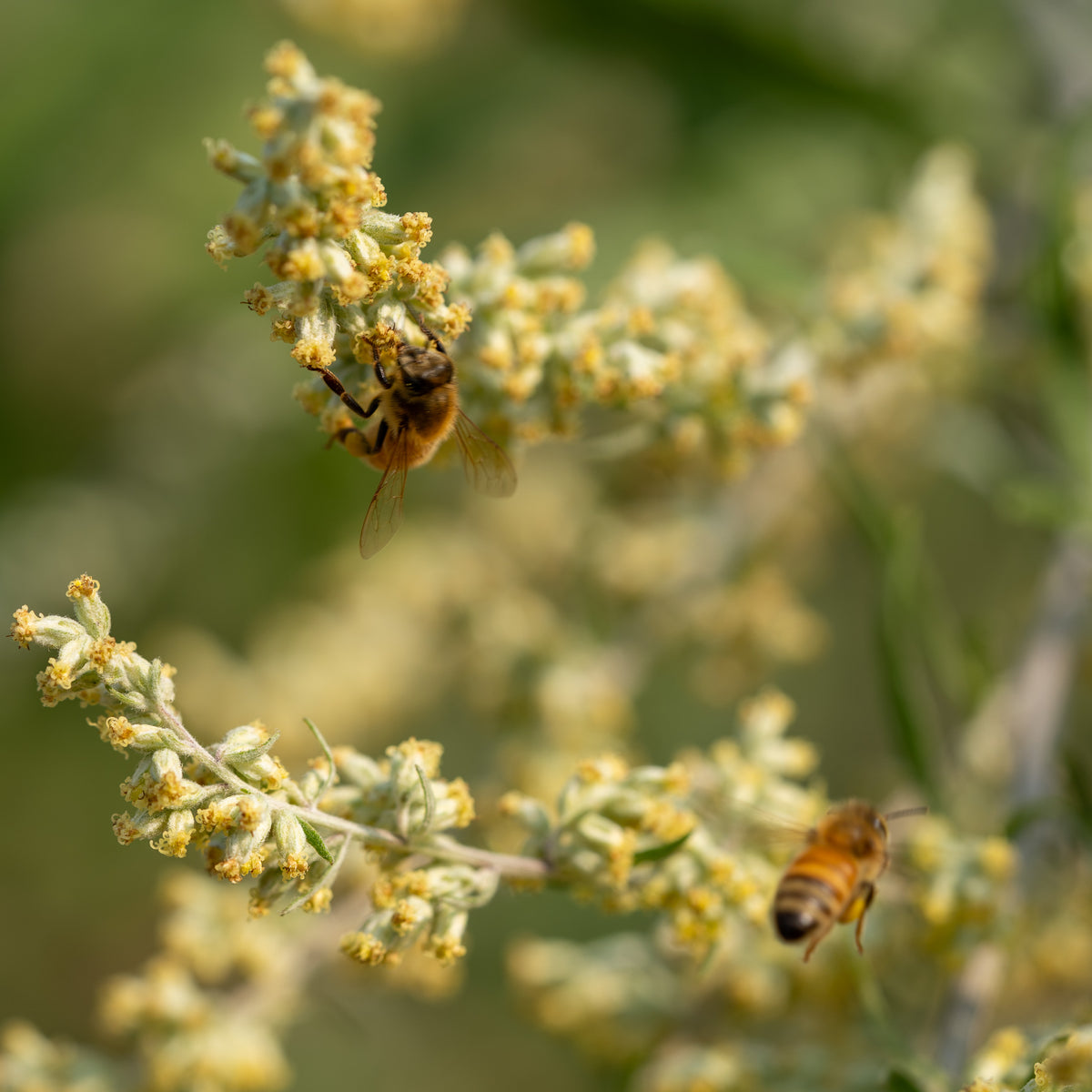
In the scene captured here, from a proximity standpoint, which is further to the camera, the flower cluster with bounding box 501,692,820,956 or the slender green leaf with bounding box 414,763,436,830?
the flower cluster with bounding box 501,692,820,956

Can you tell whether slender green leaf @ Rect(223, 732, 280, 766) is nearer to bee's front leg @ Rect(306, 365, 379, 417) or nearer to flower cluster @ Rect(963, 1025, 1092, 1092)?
bee's front leg @ Rect(306, 365, 379, 417)

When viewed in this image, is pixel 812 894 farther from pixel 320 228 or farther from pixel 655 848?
pixel 320 228

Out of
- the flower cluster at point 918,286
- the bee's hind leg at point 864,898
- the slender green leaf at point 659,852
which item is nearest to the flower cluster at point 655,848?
the slender green leaf at point 659,852

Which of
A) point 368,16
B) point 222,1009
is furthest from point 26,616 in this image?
point 368,16

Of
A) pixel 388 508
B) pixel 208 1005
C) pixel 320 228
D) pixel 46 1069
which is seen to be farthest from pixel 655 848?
pixel 46 1069

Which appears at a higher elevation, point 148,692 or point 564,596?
point 564,596

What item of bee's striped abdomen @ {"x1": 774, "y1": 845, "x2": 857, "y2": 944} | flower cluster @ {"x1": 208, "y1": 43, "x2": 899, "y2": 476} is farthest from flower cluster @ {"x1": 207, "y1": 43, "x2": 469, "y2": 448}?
bee's striped abdomen @ {"x1": 774, "y1": 845, "x2": 857, "y2": 944}

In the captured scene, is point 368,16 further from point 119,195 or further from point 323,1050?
point 323,1050

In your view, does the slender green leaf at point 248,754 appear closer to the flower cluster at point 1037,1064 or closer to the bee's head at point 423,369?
the bee's head at point 423,369

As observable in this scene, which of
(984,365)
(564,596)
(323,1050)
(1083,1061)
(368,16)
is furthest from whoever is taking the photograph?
(323,1050)
